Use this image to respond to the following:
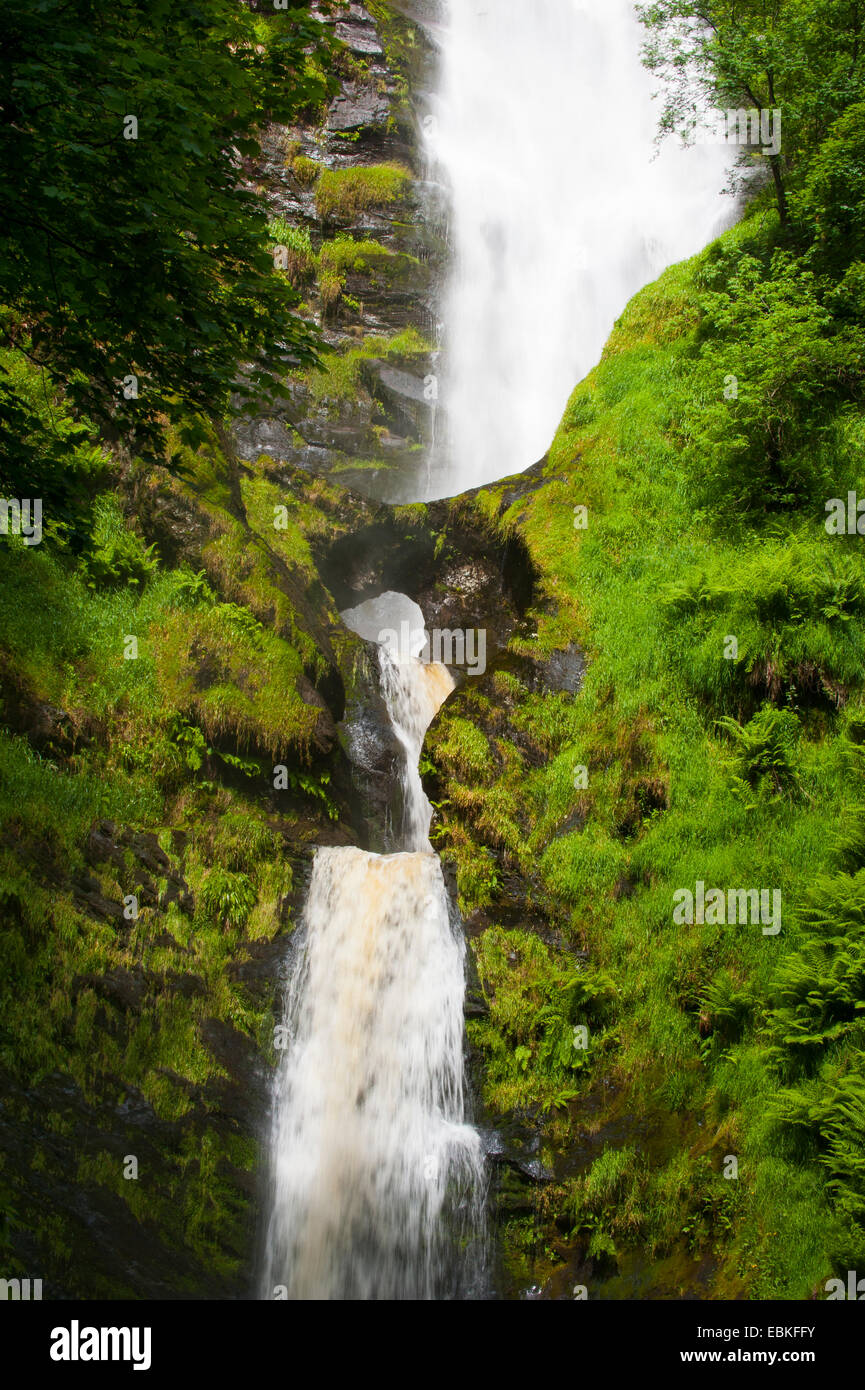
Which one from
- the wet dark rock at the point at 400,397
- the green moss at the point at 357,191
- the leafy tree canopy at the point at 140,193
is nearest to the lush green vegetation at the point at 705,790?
the leafy tree canopy at the point at 140,193

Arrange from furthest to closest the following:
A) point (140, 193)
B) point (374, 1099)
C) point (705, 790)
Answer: point (705, 790) < point (374, 1099) < point (140, 193)

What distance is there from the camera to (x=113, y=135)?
518cm

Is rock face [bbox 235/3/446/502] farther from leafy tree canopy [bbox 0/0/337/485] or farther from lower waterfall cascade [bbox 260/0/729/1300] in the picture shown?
leafy tree canopy [bbox 0/0/337/485]

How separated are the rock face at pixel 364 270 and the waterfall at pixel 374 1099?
11.5m

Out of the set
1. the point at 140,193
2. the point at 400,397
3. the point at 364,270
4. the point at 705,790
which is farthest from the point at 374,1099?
the point at 364,270

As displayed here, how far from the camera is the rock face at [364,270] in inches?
805

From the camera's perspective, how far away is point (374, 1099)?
9555mm

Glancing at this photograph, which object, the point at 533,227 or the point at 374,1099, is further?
the point at 533,227

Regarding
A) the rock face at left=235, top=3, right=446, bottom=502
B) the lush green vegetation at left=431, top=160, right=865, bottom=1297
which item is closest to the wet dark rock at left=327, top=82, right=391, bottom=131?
the rock face at left=235, top=3, right=446, bottom=502

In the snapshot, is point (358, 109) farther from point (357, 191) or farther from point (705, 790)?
point (705, 790)

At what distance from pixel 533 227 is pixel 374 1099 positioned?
25.3 metres

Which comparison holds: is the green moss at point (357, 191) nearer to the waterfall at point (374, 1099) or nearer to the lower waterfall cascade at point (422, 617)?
A: the lower waterfall cascade at point (422, 617)
